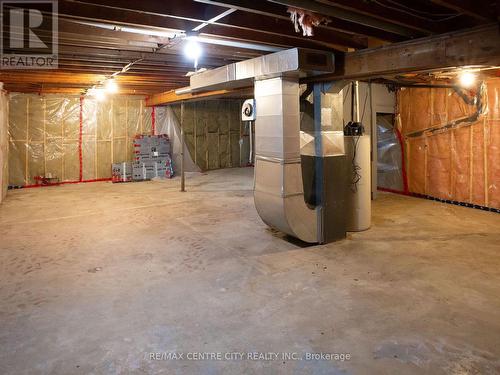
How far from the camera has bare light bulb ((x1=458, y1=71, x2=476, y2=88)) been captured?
5.39 metres

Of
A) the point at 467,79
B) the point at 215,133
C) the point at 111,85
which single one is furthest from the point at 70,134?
the point at 467,79

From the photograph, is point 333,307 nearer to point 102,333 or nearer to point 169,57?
point 102,333

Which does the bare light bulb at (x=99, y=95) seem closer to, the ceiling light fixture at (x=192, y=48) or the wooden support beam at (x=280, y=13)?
the ceiling light fixture at (x=192, y=48)

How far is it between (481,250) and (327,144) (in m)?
2.06

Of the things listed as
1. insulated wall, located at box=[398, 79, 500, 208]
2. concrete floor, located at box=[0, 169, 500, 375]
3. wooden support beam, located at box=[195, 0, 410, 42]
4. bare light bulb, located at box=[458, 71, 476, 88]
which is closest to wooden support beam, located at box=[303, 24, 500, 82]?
wooden support beam, located at box=[195, 0, 410, 42]

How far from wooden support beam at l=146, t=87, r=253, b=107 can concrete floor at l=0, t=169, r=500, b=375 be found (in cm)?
234

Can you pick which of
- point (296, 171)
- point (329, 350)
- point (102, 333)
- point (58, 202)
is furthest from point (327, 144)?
point (58, 202)

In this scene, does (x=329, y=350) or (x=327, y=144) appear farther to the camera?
(x=327, y=144)

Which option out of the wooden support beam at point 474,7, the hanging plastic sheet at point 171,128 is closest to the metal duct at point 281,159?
the wooden support beam at point 474,7

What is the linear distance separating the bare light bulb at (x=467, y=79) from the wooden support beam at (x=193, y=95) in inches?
125

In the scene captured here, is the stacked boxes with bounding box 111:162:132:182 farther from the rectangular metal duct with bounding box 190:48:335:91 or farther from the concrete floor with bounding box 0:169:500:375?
the rectangular metal duct with bounding box 190:48:335:91

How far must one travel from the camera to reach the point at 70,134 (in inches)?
372

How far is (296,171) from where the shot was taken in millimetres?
4121

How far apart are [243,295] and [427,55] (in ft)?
8.53
